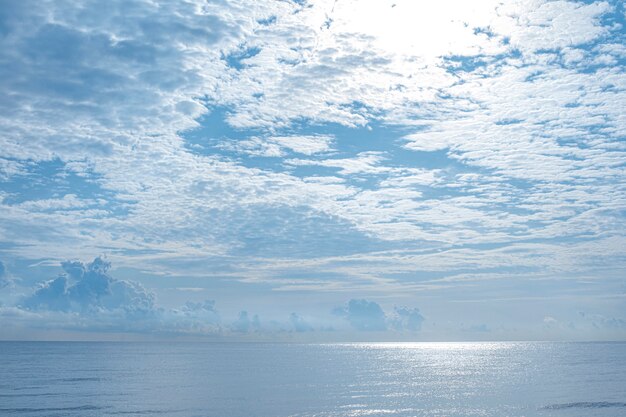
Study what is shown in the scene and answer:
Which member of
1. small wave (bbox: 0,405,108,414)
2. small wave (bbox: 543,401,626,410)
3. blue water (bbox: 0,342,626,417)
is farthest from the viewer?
small wave (bbox: 543,401,626,410)

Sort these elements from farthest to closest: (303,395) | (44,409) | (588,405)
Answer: (303,395), (588,405), (44,409)

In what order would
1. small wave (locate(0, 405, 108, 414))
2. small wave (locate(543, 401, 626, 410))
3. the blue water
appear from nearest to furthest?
small wave (locate(0, 405, 108, 414)) → the blue water → small wave (locate(543, 401, 626, 410))

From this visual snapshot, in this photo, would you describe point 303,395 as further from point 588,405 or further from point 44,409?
point 588,405

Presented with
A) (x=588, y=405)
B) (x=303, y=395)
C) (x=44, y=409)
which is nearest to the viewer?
(x=44, y=409)

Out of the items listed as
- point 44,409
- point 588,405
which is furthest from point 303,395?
point 588,405

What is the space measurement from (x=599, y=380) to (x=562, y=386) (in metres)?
21.2

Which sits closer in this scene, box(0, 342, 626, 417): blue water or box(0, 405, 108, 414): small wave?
box(0, 405, 108, 414): small wave

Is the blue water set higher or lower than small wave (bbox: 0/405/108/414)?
lower

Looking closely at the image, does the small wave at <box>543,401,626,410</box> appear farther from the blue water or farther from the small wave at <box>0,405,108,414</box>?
the small wave at <box>0,405,108,414</box>

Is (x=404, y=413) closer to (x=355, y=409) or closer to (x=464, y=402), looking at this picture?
(x=355, y=409)

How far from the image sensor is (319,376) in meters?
141

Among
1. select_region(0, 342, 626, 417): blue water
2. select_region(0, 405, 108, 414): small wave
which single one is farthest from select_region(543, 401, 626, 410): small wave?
select_region(0, 405, 108, 414): small wave

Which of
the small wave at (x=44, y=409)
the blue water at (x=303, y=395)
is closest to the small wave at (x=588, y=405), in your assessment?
the blue water at (x=303, y=395)

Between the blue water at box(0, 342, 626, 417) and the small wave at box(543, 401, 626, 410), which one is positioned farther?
the small wave at box(543, 401, 626, 410)
